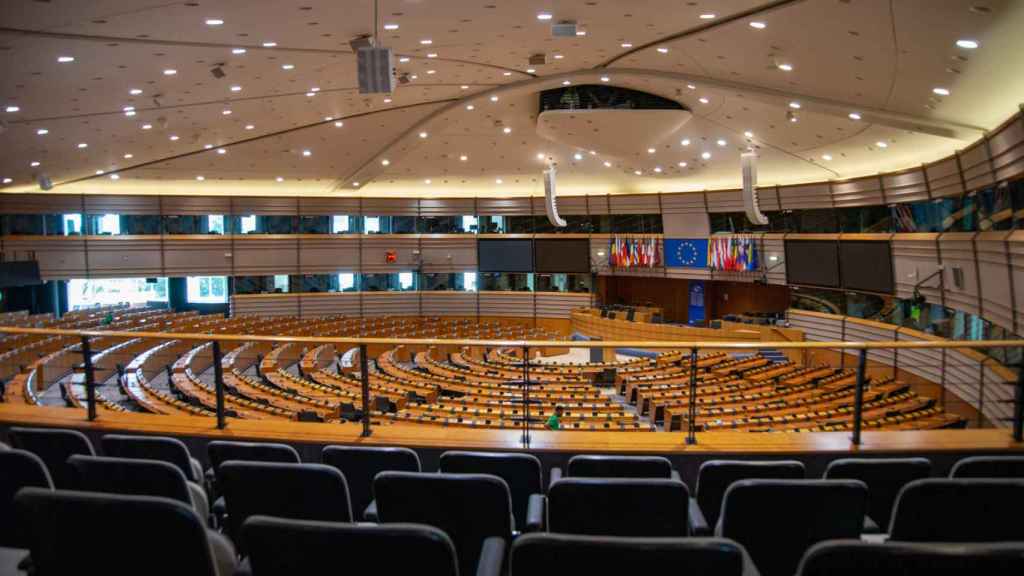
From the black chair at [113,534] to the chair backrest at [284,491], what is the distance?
0.74 meters

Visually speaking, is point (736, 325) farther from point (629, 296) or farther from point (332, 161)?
point (332, 161)

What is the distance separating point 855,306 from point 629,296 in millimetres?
10773

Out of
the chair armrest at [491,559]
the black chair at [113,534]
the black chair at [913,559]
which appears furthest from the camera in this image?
the chair armrest at [491,559]

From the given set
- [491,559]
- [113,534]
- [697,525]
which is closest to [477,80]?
[697,525]

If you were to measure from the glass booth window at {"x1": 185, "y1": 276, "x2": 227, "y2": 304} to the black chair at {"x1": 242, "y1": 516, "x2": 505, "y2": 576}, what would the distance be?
26450 millimetres

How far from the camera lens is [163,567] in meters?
1.87

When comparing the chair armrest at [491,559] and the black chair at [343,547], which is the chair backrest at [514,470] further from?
the black chair at [343,547]

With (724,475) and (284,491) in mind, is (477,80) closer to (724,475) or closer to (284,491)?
(724,475)

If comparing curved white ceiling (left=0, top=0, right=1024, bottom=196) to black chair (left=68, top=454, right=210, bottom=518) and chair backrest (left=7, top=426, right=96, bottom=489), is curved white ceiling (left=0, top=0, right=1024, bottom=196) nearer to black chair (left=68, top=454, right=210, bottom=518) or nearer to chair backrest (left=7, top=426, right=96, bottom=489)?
chair backrest (left=7, top=426, right=96, bottom=489)

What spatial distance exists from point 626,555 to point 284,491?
1574mm

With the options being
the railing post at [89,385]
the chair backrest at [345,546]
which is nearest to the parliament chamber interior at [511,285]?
the chair backrest at [345,546]

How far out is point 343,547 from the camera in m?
1.71

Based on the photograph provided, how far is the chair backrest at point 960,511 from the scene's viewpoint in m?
2.40

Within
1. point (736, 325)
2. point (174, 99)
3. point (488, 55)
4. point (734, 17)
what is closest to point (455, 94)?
point (488, 55)
